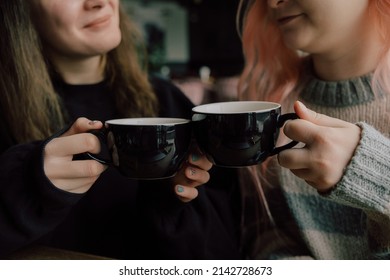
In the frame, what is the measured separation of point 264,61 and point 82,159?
318 mm

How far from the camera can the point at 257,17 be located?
0.58 m

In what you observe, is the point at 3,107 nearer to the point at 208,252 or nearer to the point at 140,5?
the point at 208,252

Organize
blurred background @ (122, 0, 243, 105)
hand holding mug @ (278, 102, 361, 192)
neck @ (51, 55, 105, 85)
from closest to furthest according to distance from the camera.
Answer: hand holding mug @ (278, 102, 361, 192), neck @ (51, 55, 105, 85), blurred background @ (122, 0, 243, 105)

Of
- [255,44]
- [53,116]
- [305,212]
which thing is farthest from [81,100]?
[305,212]

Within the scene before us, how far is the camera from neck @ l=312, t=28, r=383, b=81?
0.52 m

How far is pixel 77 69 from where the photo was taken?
0.64 metres

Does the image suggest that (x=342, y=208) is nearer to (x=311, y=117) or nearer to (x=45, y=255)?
(x=311, y=117)

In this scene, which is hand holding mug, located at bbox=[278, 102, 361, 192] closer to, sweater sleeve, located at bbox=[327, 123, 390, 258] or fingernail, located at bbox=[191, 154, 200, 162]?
sweater sleeve, located at bbox=[327, 123, 390, 258]

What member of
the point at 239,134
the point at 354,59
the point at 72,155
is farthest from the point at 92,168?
the point at 354,59

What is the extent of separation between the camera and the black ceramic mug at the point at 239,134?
381mm

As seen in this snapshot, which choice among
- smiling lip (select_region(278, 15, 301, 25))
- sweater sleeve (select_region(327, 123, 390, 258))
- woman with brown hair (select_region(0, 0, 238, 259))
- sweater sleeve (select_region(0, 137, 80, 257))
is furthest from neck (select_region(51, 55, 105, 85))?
sweater sleeve (select_region(327, 123, 390, 258))

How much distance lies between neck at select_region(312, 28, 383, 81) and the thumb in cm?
17

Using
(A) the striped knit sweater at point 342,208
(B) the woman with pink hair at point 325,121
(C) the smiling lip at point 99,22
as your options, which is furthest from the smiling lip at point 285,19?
(C) the smiling lip at point 99,22

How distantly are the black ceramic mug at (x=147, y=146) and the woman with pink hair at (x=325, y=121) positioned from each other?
10cm
